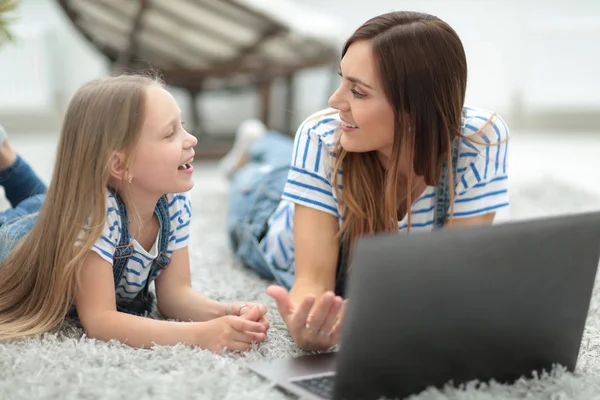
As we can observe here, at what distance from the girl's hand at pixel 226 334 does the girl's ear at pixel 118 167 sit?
0.70 feet

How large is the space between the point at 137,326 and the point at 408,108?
0.45 m

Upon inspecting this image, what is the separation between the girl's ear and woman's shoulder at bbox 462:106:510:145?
48 cm

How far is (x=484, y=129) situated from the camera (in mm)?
1059

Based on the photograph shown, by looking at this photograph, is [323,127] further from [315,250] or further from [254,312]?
[254,312]

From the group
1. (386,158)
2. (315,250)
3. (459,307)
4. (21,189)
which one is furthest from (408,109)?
(21,189)

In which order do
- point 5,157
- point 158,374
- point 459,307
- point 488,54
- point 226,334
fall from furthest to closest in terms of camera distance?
point 488,54, point 5,157, point 226,334, point 158,374, point 459,307

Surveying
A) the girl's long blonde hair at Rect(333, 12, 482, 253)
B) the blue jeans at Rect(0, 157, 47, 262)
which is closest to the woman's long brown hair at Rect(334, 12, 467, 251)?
the girl's long blonde hair at Rect(333, 12, 482, 253)

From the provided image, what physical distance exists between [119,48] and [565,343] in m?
2.12

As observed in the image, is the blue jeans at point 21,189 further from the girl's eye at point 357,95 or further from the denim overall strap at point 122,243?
the girl's eye at point 357,95

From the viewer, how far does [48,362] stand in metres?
0.82

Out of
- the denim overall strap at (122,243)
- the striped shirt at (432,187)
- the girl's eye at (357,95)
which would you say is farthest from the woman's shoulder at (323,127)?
the denim overall strap at (122,243)

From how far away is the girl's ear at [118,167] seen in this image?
92cm

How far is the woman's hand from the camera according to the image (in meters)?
0.83

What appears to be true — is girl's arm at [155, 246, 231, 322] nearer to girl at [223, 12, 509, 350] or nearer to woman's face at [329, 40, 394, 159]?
girl at [223, 12, 509, 350]
